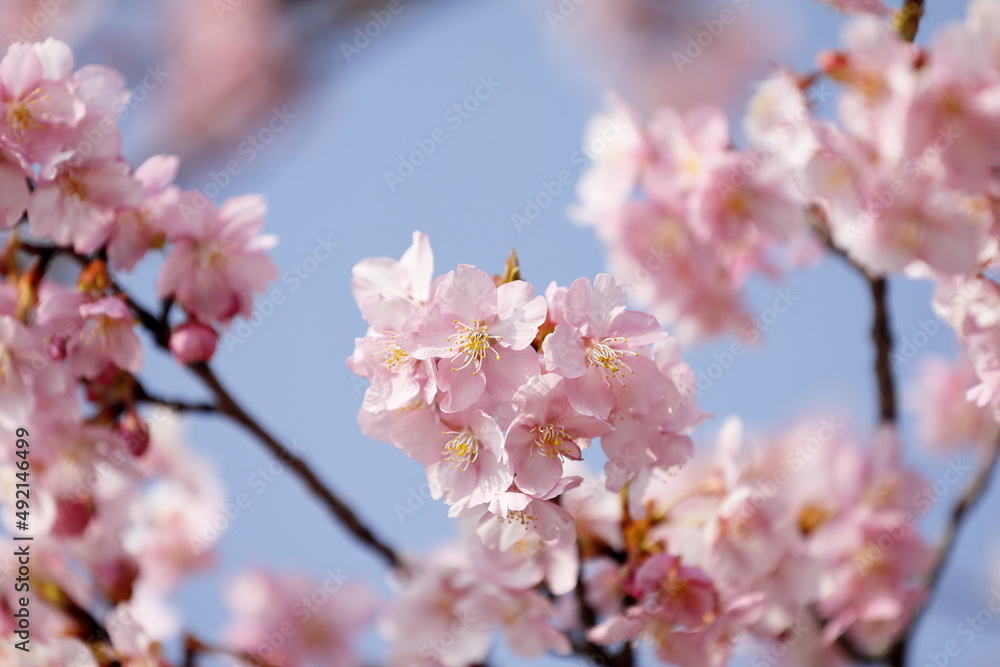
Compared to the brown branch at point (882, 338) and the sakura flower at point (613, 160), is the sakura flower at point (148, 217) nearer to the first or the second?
the sakura flower at point (613, 160)

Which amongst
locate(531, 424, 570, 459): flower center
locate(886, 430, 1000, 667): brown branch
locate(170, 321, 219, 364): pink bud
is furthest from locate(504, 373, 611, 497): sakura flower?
locate(886, 430, 1000, 667): brown branch

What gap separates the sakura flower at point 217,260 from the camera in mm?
1547

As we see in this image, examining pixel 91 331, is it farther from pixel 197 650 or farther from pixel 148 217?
pixel 197 650

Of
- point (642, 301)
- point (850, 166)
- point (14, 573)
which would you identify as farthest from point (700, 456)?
point (14, 573)

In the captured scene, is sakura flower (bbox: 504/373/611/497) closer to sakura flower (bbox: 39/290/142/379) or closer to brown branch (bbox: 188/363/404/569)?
brown branch (bbox: 188/363/404/569)

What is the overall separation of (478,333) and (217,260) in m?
0.73

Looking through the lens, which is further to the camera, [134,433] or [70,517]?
[70,517]

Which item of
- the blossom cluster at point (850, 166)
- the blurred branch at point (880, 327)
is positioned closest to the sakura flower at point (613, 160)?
the blossom cluster at point (850, 166)

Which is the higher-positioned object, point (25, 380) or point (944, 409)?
point (25, 380)

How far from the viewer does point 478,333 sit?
107 centimetres

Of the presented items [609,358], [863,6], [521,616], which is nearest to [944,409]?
[863,6]

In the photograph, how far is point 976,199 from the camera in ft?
5.40

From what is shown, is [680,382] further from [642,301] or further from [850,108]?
[642,301]

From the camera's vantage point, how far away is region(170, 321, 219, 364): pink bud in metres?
1.49
